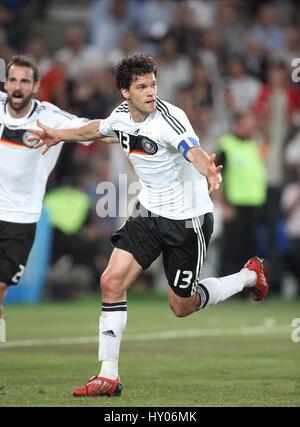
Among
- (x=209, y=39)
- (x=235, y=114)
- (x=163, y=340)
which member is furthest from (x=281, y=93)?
(x=163, y=340)

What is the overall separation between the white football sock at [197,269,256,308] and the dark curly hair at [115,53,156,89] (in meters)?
1.96

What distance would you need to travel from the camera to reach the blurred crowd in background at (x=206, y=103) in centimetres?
1777

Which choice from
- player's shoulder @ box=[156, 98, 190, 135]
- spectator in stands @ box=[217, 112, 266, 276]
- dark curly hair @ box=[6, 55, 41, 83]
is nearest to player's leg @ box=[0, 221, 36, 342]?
dark curly hair @ box=[6, 55, 41, 83]

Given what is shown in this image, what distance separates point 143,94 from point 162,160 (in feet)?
1.83

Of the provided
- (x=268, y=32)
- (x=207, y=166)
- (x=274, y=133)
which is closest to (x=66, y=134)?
(x=207, y=166)

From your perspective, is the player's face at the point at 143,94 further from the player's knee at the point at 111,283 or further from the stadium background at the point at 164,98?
the stadium background at the point at 164,98

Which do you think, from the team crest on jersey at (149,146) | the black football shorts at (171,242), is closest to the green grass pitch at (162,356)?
the black football shorts at (171,242)

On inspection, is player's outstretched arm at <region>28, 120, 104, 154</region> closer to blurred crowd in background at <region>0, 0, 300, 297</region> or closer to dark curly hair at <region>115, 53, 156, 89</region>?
dark curly hair at <region>115, 53, 156, 89</region>

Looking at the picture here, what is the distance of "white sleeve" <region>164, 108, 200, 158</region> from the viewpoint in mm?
8266

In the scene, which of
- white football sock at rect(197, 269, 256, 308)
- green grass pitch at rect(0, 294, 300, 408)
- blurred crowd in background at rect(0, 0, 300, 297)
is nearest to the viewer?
green grass pitch at rect(0, 294, 300, 408)

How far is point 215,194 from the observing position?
57.6ft

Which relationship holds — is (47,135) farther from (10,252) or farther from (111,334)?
(111,334)

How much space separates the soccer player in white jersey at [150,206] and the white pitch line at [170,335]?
10.2ft

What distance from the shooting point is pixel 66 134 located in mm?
9172
